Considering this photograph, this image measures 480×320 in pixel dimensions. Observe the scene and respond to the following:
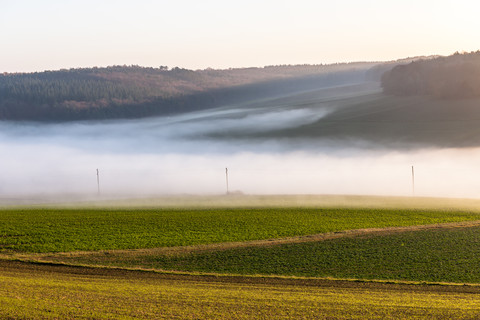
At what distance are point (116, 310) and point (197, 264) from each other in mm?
10818

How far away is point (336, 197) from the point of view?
6253cm

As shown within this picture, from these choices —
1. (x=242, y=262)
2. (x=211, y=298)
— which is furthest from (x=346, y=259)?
(x=211, y=298)

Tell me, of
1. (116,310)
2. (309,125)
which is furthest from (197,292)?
(309,125)

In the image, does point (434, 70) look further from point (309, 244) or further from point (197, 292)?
point (197, 292)

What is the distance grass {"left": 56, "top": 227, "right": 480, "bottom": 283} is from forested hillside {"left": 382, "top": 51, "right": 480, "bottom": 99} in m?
73.3

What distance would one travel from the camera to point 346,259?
3119 cm

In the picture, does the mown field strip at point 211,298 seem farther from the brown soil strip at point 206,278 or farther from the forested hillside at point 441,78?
the forested hillside at point 441,78

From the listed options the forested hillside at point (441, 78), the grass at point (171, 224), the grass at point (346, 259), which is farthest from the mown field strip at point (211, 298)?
the forested hillside at point (441, 78)

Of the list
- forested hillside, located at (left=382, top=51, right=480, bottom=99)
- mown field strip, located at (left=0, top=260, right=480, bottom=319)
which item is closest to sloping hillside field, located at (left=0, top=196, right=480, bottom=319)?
mown field strip, located at (left=0, top=260, right=480, bottom=319)

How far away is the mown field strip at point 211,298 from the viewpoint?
20.0 metres

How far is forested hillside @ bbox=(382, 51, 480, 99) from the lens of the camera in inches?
4090

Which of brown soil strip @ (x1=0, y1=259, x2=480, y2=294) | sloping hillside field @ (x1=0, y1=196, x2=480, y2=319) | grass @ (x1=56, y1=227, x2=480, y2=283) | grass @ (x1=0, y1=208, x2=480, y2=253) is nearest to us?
sloping hillside field @ (x1=0, y1=196, x2=480, y2=319)

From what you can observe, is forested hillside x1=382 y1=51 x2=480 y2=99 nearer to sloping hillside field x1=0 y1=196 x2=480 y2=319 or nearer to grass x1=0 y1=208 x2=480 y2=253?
sloping hillside field x1=0 y1=196 x2=480 y2=319

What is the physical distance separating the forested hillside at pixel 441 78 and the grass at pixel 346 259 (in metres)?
73.3
